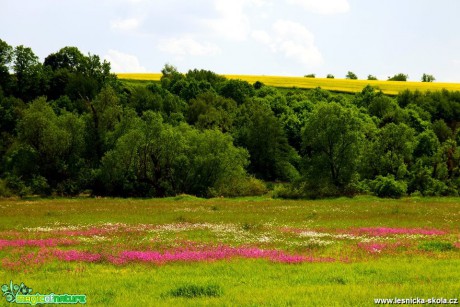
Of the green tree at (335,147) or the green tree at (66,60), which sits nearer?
the green tree at (335,147)

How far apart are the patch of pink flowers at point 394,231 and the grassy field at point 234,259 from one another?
6 centimetres

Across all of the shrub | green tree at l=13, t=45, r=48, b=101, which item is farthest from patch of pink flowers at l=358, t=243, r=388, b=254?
green tree at l=13, t=45, r=48, b=101

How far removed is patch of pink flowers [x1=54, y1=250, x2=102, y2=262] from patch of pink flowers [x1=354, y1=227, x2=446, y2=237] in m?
16.5

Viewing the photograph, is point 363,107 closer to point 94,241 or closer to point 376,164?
point 376,164

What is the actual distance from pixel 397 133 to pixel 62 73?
87399 mm

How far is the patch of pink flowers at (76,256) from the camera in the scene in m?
19.5

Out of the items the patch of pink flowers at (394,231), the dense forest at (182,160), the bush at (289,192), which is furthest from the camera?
the dense forest at (182,160)

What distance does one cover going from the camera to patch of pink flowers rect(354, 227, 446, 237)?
27.8 metres

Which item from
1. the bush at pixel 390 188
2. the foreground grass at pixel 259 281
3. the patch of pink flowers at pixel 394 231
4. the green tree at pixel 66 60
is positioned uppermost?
the green tree at pixel 66 60

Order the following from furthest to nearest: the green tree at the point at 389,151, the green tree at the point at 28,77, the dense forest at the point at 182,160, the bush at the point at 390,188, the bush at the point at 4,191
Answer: the green tree at the point at 28,77 < the green tree at the point at 389,151 < the dense forest at the point at 182,160 < the bush at the point at 4,191 < the bush at the point at 390,188

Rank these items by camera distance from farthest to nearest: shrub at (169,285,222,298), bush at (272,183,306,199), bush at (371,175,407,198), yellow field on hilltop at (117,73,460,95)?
yellow field on hilltop at (117,73,460,95) → bush at (272,183,306,199) → bush at (371,175,407,198) → shrub at (169,285,222,298)

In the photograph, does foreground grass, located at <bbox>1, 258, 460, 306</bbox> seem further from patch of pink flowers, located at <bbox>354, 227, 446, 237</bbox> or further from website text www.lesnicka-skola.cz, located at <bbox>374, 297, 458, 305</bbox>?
patch of pink flowers, located at <bbox>354, 227, 446, 237</bbox>

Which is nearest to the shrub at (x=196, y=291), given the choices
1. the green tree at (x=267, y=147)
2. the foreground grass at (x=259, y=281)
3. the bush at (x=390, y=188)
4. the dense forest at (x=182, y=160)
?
the foreground grass at (x=259, y=281)

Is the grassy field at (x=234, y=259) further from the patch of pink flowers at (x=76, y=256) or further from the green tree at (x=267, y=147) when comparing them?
the green tree at (x=267, y=147)
